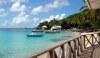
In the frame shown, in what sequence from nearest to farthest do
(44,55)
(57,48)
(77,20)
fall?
(44,55)
(57,48)
(77,20)

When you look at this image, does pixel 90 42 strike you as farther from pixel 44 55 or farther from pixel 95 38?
pixel 44 55

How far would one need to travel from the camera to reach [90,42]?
11391 mm

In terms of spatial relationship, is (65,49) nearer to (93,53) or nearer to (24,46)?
(93,53)

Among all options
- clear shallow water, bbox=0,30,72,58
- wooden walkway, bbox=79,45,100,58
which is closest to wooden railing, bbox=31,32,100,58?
wooden walkway, bbox=79,45,100,58

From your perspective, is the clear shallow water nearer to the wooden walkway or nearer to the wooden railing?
the wooden walkway

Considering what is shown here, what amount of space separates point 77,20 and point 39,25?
46.5 m

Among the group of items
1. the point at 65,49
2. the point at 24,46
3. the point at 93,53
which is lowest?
the point at 24,46

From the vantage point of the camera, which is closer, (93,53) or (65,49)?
(65,49)

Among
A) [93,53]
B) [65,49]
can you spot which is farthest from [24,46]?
[65,49]

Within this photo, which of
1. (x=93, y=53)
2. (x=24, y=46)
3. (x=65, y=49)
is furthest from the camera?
(x=24, y=46)

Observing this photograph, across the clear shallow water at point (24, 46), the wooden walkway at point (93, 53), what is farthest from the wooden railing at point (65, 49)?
the clear shallow water at point (24, 46)

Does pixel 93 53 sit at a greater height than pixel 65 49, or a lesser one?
lesser

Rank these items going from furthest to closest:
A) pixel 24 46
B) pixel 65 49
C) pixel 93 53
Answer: pixel 24 46, pixel 93 53, pixel 65 49

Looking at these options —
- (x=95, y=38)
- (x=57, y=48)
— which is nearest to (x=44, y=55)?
(x=57, y=48)
